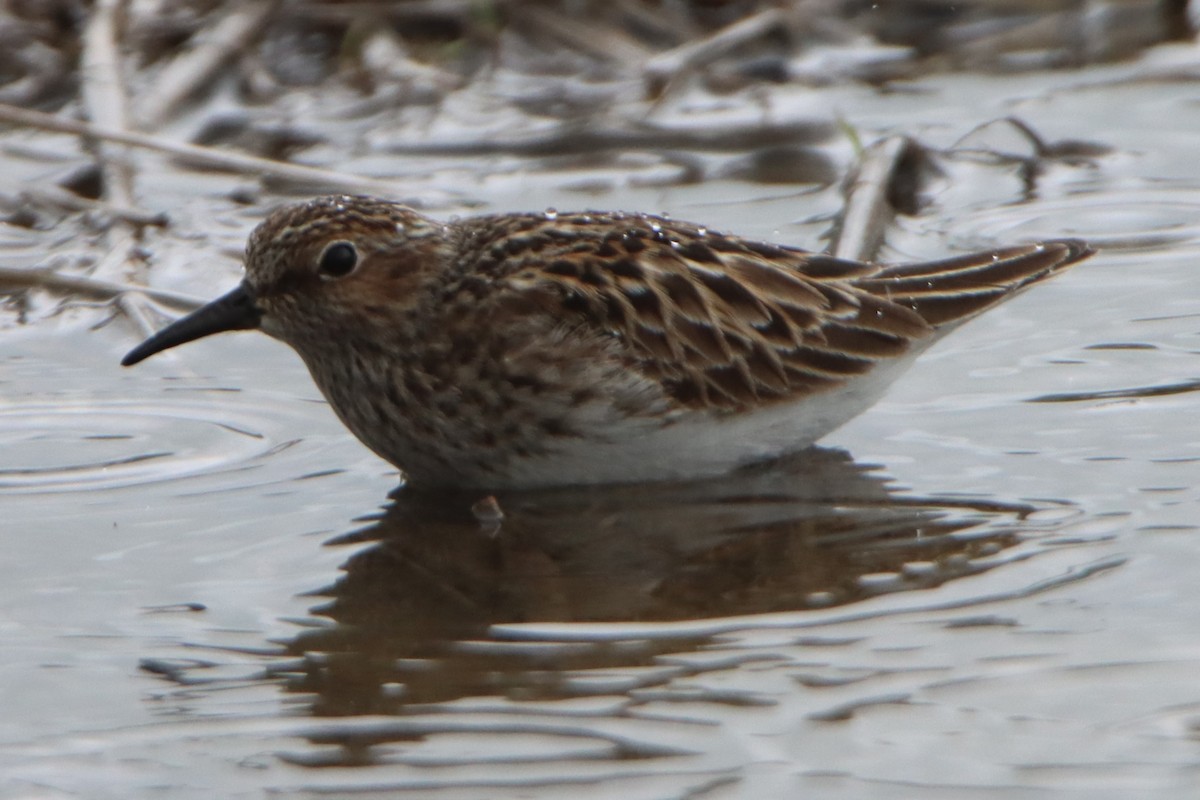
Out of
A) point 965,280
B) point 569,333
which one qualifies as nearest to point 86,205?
point 569,333

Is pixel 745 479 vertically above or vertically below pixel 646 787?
above

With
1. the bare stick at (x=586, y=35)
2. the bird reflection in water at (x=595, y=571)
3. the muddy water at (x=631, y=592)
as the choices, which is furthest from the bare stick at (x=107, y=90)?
the bird reflection in water at (x=595, y=571)

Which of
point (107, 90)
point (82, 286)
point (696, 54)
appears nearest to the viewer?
point (82, 286)

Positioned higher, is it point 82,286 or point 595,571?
point 82,286

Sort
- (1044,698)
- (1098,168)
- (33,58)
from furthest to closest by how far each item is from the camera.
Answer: (33,58) → (1098,168) → (1044,698)

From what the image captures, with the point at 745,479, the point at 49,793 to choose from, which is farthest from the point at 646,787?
the point at 745,479

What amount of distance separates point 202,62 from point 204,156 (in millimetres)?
2122

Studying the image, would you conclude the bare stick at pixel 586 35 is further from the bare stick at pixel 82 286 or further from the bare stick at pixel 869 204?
the bare stick at pixel 82 286

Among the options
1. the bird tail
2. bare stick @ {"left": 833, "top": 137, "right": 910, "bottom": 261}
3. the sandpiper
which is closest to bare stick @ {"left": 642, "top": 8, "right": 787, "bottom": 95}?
bare stick @ {"left": 833, "top": 137, "right": 910, "bottom": 261}

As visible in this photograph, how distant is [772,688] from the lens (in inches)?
188

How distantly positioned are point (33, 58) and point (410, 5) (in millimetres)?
2288

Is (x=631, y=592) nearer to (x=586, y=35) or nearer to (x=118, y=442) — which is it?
(x=118, y=442)

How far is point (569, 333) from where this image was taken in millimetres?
6555

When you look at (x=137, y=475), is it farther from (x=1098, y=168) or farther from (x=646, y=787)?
(x=1098, y=168)
